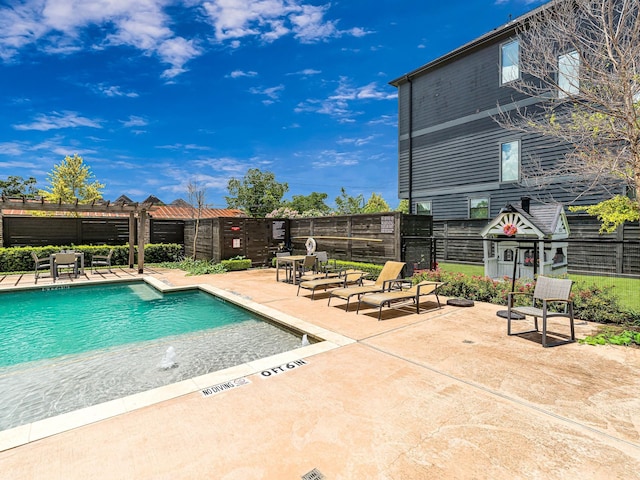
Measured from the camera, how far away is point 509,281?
7555 mm

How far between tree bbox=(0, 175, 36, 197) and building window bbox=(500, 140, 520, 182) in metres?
47.1

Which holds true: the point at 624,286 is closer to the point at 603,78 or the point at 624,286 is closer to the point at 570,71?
the point at 603,78

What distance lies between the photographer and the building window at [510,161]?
13.0 m

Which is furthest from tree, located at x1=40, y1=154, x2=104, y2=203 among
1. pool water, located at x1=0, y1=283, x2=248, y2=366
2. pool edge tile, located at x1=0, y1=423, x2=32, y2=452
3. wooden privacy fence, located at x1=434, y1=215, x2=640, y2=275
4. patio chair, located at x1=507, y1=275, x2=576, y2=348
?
patio chair, located at x1=507, y1=275, x2=576, y2=348

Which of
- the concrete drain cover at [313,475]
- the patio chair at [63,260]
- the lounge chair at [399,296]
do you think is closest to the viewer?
the concrete drain cover at [313,475]

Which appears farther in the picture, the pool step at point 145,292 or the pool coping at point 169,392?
the pool step at point 145,292

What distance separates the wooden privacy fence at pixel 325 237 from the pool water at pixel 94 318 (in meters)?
4.69

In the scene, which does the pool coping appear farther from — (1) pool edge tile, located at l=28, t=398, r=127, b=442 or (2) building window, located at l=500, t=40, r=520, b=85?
(2) building window, located at l=500, t=40, r=520, b=85

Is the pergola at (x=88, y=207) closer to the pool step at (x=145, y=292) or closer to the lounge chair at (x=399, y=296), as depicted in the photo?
the pool step at (x=145, y=292)

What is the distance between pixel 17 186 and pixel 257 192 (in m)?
28.2

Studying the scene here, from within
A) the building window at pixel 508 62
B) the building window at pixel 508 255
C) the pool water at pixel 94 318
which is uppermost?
the building window at pixel 508 62

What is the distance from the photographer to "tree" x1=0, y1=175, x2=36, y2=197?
36.7 metres

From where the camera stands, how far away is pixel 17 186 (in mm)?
37406

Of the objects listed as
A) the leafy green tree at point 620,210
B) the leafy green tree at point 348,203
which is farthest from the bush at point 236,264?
the leafy green tree at point 348,203
